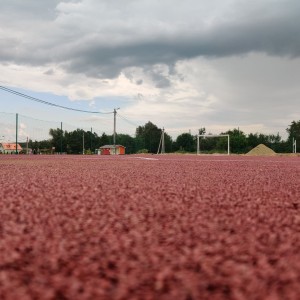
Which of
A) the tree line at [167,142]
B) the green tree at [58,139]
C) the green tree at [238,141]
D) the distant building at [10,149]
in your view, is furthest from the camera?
the green tree at [238,141]

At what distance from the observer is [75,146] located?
4312 cm

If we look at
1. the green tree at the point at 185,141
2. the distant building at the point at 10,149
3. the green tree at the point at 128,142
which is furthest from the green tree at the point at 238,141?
the distant building at the point at 10,149

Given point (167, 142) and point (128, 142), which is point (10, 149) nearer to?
point (128, 142)

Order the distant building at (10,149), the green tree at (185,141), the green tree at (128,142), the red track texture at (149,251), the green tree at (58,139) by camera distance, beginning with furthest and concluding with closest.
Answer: the green tree at (185,141), the green tree at (128,142), the green tree at (58,139), the distant building at (10,149), the red track texture at (149,251)

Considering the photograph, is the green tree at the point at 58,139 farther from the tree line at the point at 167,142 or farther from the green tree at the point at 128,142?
the green tree at the point at 128,142

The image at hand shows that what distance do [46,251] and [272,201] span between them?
1841 mm

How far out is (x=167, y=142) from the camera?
4925cm

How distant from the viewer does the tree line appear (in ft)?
134

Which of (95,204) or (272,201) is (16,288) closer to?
(95,204)

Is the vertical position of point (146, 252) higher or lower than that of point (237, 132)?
lower

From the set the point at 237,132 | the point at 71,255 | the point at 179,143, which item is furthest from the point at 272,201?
the point at 237,132

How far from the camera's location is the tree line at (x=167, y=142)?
1612 inches

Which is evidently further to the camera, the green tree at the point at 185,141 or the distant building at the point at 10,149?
the green tree at the point at 185,141

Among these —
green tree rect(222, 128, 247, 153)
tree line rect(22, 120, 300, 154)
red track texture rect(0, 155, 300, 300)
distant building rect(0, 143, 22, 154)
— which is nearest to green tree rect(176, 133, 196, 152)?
tree line rect(22, 120, 300, 154)
